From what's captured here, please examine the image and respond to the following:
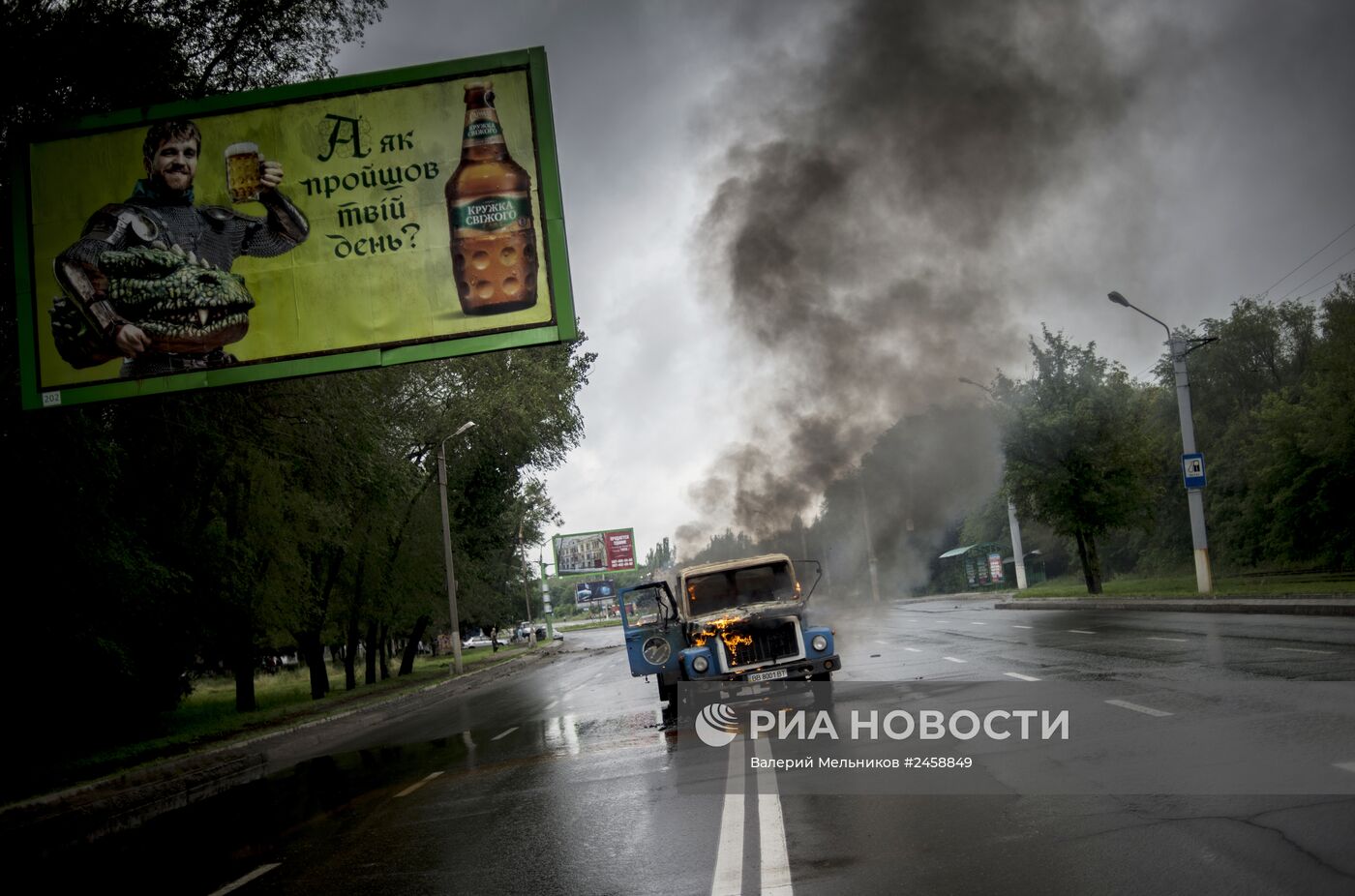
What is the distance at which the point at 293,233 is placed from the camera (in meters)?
14.5

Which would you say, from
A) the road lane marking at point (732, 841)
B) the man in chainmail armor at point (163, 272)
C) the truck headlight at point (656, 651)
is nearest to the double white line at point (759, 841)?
the road lane marking at point (732, 841)

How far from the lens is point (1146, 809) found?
6.59 metres

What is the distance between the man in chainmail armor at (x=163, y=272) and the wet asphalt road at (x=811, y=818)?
19.7 feet

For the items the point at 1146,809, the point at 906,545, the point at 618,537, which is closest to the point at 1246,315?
the point at 906,545

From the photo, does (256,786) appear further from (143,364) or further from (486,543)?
(486,543)

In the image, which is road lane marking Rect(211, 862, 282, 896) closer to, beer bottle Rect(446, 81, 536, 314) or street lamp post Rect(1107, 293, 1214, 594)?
beer bottle Rect(446, 81, 536, 314)

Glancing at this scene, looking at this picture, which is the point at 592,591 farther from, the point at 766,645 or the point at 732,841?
the point at 732,841

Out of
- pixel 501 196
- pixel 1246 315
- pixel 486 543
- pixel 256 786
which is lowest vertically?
pixel 256 786

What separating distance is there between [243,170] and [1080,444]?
113ft

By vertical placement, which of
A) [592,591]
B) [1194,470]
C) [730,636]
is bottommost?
[592,591]

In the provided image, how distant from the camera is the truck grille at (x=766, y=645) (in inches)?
551

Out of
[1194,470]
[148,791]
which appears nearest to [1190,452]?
[1194,470]

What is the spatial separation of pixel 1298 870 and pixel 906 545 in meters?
78.3

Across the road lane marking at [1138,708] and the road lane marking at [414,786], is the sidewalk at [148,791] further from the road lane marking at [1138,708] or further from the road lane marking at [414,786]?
the road lane marking at [1138,708]
